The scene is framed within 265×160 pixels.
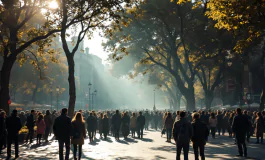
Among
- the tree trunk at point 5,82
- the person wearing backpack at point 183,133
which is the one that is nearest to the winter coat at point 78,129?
the person wearing backpack at point 183,133

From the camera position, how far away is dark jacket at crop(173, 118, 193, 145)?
12.2 m

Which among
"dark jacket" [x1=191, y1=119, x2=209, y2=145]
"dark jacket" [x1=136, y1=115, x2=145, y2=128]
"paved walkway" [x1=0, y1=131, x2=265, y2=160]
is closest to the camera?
"dark jacket" [x1=191, y1=119, x2=209, y2=145]

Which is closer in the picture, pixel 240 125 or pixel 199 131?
pixel 199 131

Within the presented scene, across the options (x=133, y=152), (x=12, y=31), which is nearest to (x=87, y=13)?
(x=12, y=31)

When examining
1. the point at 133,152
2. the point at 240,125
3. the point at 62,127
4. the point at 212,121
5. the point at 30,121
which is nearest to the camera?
the point at 62,127

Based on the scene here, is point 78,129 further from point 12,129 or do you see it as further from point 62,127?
point 12,129

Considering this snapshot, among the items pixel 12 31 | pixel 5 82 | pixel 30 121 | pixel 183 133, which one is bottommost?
pixel 183 133

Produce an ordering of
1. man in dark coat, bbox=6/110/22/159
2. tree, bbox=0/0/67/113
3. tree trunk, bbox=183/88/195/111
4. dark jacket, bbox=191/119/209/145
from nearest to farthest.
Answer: dark jacket, bbox=191/119/209/145
man in dark coat, bbox=6/110/22/159
tree, bbox=0/0/67/113
tree trunk, bbox=183/88/195/111

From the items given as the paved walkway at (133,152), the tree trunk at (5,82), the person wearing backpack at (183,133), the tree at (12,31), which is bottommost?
the paved walkway at (133,152)

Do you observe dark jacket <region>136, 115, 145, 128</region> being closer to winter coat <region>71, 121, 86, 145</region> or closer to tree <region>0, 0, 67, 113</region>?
tree <region>0, 0, 67, 113</region>

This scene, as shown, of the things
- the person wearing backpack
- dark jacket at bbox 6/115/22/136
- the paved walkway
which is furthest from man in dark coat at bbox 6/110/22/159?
the person wearing backpack

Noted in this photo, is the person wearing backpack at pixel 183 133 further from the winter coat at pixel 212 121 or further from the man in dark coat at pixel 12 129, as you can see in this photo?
the winter coat at pixel 212 121

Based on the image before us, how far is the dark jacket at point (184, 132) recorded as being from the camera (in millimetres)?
12180

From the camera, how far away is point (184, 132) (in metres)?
12.2
